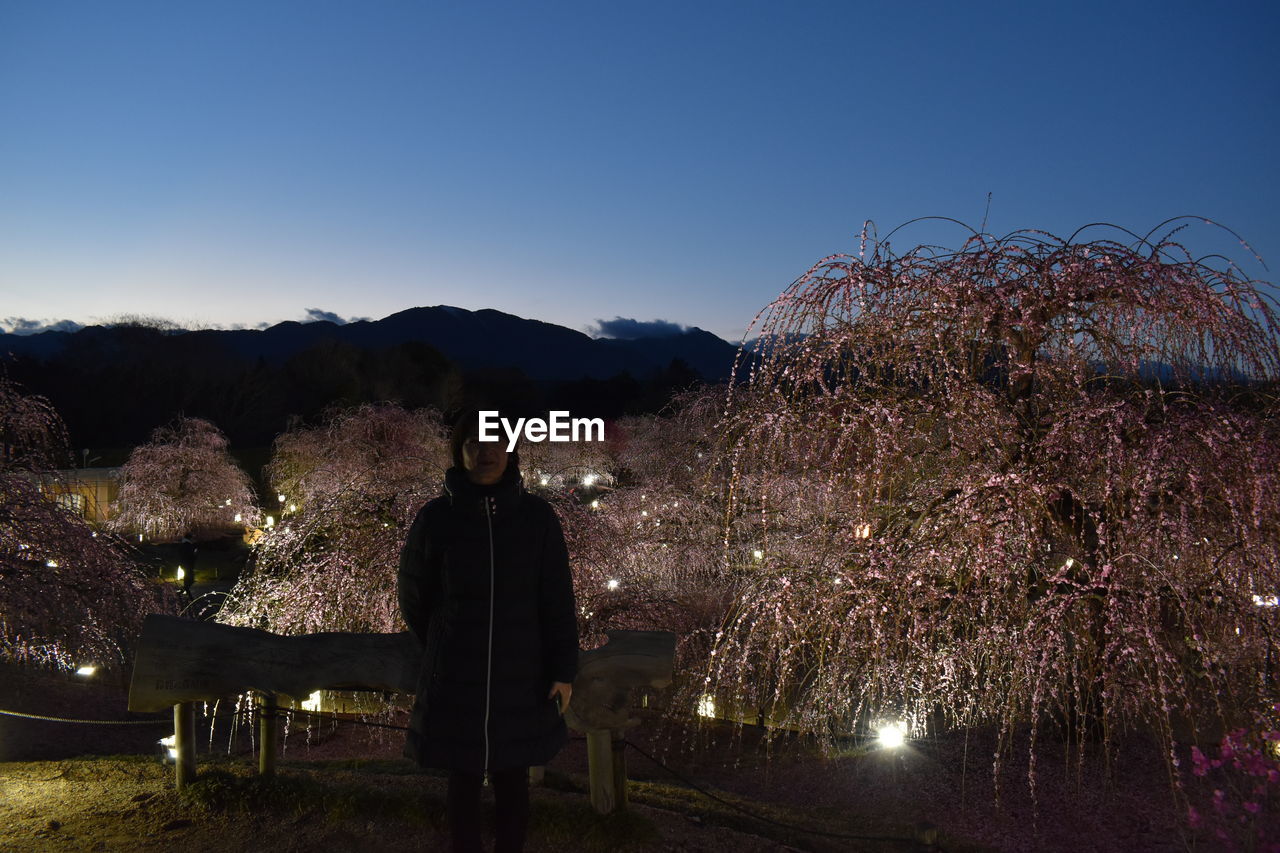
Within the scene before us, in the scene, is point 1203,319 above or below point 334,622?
above

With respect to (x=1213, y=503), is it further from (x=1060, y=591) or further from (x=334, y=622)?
(x=334, y=622)

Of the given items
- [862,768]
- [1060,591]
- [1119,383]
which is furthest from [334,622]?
[1119,383]

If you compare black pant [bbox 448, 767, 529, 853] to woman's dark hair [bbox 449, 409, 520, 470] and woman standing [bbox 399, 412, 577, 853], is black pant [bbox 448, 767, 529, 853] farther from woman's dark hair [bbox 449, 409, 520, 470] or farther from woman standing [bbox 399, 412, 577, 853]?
woman's dark hair [bbox 449, 409, 520, 470]

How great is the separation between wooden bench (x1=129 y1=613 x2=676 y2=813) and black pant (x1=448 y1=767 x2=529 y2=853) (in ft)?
1.98

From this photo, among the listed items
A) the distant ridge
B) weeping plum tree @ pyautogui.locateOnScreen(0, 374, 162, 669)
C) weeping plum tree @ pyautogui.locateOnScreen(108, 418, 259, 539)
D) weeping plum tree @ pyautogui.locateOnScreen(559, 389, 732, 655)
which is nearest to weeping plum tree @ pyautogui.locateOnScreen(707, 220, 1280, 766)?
weeping plum tree @ pyautogui.locateOnScreen(559, 389, 732, 655)

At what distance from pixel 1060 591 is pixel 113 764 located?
4.95 metres

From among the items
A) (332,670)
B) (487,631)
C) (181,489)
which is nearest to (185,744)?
(332,670)

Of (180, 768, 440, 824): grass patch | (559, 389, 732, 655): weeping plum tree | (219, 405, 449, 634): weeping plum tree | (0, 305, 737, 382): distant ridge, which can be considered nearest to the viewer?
(180, 768, 440, 824): grass patch

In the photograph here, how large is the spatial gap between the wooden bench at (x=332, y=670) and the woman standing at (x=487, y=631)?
62cm

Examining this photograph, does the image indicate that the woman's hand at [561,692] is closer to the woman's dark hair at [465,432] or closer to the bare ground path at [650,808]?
the woman's dark hair at [465,432]

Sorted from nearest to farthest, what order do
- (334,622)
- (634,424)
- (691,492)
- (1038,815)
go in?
(1038,815), (334,622), (691,492), (634,424)

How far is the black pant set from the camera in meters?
2.71

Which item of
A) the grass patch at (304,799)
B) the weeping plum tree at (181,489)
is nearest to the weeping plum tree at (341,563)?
the grass patch at (304,799)

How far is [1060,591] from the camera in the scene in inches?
166
